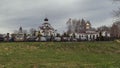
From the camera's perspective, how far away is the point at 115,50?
137 ft

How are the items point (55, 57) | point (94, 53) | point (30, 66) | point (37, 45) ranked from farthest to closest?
point (37, 45) → point (94, 53) → point (55, 57) → point (30, 66)

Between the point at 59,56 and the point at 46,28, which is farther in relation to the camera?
the point at 46,28

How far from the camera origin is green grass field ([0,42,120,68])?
90.1ft

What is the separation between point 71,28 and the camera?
191500 millimetres

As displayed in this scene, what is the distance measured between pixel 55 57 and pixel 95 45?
10.3 metres

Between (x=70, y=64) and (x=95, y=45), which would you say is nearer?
(x=70, y=64)

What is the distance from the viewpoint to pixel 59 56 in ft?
113

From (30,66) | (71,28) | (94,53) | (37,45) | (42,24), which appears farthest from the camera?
(71,28)

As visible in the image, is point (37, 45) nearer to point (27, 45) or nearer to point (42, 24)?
point (27, 45)

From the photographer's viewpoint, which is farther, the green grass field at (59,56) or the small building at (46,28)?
the small building at (46,28)

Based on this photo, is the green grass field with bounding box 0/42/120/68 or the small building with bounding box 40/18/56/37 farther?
the small building with bounding box 40/18/56/37

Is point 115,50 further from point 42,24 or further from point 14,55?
point 42,24

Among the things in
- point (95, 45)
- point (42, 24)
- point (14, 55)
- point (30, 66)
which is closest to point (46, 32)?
point (42, 24)

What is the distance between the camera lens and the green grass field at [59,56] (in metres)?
27.5
